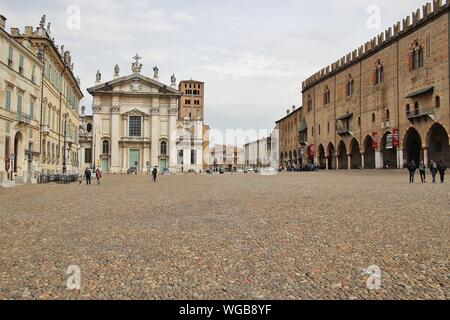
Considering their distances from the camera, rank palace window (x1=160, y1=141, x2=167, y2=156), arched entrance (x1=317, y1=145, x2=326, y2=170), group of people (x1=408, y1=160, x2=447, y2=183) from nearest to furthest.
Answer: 1. group of people (x1=408, y1=160, x2=447, y2=183)
2. arched entrance (x1=317, y1=145, x2=326, y2=170)
3. palace window (x1=160, y1=141, x2=167, y2=156)

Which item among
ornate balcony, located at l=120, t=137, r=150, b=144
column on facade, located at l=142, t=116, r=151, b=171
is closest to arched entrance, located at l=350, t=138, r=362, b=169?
column on facade, located at l=142, t=116, r=151, b=171

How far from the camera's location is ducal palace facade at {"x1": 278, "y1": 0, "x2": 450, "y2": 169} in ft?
118

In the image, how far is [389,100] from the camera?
4331cm

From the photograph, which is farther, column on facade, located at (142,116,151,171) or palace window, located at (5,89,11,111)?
column on facade, located at (142,116,151,171)

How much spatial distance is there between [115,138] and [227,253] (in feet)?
217

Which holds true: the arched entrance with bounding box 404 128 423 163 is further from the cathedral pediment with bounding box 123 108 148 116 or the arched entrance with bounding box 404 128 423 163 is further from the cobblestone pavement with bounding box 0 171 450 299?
the cathedral pediment with bounding box 123 108 148 116

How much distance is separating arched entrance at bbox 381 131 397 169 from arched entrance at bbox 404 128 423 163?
5.78 ft

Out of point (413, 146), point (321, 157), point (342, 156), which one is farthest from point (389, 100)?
point (321, 157)

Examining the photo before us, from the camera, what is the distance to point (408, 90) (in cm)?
4003

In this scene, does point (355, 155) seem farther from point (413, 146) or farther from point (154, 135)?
point (154, 135)

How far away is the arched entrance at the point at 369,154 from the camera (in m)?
49.5
